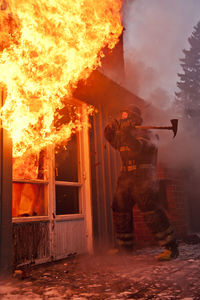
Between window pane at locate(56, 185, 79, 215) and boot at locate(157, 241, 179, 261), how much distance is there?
1.84 m

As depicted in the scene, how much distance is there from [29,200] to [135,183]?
5.96 ft

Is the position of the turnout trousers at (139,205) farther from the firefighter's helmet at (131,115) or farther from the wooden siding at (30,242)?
the wooden siding at (30,242)

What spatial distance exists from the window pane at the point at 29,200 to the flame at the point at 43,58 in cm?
62

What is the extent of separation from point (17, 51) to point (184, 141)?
5613 mm

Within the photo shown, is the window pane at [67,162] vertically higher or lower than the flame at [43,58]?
lower

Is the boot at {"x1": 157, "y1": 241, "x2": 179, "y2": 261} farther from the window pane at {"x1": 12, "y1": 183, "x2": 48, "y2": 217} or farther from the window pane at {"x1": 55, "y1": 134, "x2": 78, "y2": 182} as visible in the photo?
the window pane at {"x1": 55, "y1": 134, "x2": 78, "y2": 182}

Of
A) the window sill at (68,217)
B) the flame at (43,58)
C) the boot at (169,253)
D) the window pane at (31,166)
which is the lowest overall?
the boot at (169,253)

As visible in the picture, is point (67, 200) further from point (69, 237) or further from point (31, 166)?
point (31, 166)

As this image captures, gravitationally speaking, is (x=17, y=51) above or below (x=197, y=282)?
above

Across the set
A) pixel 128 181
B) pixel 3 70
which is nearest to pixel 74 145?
pixel 128 181

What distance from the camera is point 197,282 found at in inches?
125

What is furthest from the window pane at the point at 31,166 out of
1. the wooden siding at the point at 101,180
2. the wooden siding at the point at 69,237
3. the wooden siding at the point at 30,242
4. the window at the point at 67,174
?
the wooden siding at the point at 101,180

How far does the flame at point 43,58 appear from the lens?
4.38 meters

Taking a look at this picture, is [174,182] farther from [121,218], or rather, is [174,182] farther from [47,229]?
[47,229]
